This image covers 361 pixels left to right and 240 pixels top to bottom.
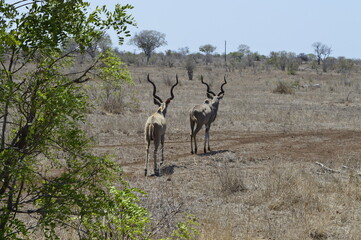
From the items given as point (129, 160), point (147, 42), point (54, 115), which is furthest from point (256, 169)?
point (147, 42)

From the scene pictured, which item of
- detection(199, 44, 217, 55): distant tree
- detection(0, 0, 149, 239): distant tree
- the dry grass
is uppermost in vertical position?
detection(199, 44, 217, 55): distant tree

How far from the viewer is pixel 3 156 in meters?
3.89

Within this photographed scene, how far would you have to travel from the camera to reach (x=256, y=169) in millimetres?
12320

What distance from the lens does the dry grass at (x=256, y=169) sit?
776cm

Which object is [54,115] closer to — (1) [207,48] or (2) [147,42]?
(2) [147,42]

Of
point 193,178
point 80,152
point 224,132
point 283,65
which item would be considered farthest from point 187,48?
point 80,152

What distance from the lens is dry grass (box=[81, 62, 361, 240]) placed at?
7.76 metres

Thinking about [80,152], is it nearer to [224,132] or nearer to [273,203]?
[273,203]

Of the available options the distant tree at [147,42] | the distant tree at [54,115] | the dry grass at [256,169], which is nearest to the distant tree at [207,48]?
the distant tree at [147,42]

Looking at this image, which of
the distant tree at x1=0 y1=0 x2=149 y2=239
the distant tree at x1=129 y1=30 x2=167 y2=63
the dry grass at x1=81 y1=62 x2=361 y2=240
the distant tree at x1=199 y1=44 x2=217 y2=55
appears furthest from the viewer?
the distant tree at x1=199 y1=44 x2=217 y2=55

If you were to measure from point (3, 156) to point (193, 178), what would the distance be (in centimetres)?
755

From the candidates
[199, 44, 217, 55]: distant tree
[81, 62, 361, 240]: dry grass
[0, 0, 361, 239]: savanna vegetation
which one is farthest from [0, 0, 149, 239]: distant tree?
[199, 44, 217, 55]: distant tree

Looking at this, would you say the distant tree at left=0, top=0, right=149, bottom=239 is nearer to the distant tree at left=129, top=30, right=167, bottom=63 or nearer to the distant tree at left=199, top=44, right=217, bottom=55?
the distant tree at left=129, top=30, right=167, bottom=63

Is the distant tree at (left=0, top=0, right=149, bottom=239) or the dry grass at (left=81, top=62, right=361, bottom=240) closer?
the distant tree at (left=0, top=0, right=149, bottom=239)
